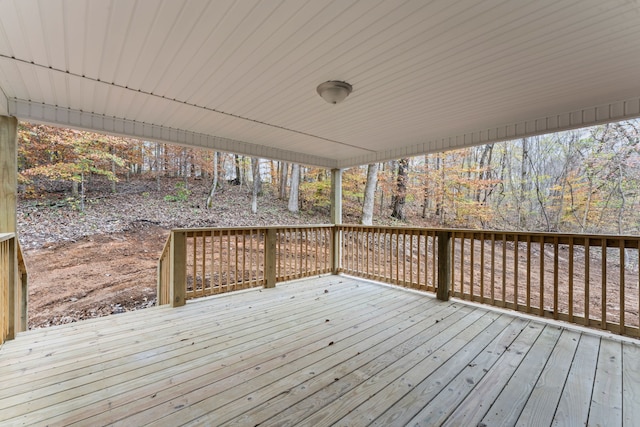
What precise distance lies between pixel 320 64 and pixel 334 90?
1.18ft

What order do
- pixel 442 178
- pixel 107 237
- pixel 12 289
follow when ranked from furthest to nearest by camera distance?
pixel 442 178
pixel 107 237
pixel 12 289

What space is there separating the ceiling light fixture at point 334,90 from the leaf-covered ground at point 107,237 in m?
5.44

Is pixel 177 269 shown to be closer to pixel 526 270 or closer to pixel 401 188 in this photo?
pixel 526 270

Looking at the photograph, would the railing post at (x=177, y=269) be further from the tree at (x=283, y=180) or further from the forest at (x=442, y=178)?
the tree at (x=283, y=180)

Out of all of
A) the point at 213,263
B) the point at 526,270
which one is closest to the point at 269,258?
the point at 213,263

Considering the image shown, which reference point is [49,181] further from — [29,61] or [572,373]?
[572,373]

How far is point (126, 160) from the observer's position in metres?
10.7

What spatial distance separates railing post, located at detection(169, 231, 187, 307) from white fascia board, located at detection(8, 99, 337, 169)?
154 centimetres

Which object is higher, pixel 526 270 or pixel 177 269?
pixel 177 269

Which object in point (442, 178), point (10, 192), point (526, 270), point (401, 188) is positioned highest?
point (442, 178)

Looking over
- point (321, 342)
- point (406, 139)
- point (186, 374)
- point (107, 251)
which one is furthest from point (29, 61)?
point (107, 251)

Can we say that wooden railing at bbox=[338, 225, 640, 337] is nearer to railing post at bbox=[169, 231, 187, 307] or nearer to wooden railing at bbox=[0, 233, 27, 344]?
railing post at bbox=[169, 231, 187, 307]

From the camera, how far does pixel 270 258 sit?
14.8 ft

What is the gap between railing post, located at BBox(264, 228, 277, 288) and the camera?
448cm
